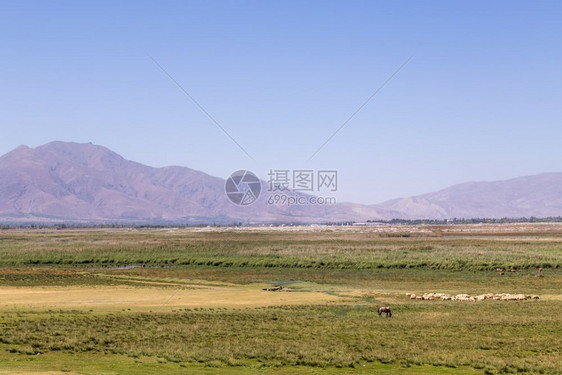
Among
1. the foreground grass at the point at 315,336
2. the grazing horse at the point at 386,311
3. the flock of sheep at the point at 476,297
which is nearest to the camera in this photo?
the foreground grass at the point at 315,336

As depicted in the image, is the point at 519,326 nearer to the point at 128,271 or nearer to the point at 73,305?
the point at 73,305

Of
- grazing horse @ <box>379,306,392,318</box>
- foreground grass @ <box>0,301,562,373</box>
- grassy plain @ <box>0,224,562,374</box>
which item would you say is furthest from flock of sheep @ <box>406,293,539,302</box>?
grazing horse @ <box>379,306,392,318</box>

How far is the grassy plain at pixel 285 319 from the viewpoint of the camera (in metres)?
25.2

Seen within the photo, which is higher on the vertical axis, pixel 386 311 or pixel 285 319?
pixel 386 311

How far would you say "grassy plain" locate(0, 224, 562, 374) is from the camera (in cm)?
2516

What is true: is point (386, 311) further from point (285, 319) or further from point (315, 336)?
point (315, 336)

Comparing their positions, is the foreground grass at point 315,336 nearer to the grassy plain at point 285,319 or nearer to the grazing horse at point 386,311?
the grassy plain at point 285,319

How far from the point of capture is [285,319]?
35688 mm

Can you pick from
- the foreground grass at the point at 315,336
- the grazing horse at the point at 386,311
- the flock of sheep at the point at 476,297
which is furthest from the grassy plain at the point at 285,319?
the flock of sheep at the point at 476,297

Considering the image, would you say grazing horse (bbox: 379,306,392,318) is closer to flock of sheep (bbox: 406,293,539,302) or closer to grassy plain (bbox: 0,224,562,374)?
grassy plain (bbox: 0,224,562,374)

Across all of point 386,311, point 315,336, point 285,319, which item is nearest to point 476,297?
point 386,311

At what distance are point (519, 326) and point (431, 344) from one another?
6809 millimetres

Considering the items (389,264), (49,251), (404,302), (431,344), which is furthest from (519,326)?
(49,251)

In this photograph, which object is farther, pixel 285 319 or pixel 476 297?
pixel 476 297
